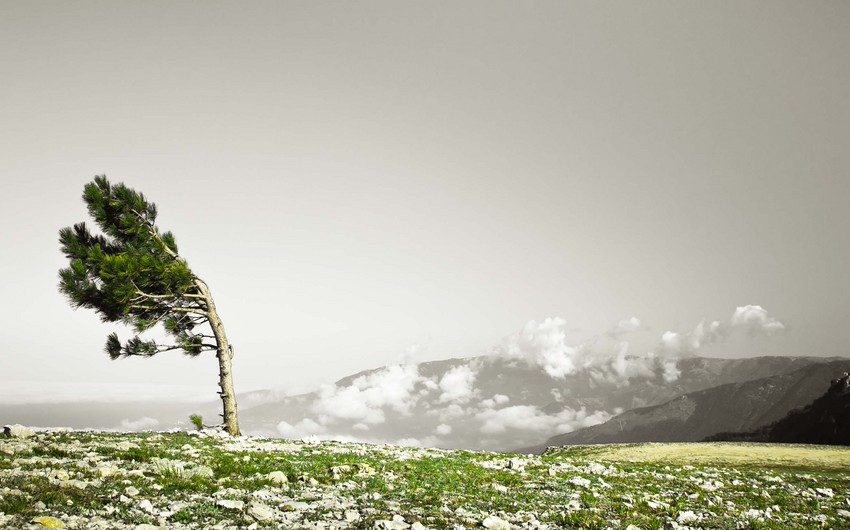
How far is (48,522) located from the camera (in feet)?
20.1

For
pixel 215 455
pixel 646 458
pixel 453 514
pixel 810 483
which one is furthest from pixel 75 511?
pixel 646 458

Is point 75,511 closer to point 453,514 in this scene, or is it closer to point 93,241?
point 453,514

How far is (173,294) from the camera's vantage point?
90.7ft

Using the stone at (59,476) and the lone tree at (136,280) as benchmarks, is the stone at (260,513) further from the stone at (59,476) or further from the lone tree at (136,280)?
the lone tree at (136,280)

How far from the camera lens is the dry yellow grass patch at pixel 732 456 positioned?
101ft

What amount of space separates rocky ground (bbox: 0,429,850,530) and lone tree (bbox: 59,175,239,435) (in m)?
10.2

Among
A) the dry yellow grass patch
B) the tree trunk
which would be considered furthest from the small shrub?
the dry yellow grass patch

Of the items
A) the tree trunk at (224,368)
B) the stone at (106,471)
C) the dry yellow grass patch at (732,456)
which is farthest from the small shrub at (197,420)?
the dry yellow grass patch at (732,456)

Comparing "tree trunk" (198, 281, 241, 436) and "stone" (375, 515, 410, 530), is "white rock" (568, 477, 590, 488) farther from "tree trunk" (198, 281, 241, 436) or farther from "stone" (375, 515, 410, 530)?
"tree trunk" (198, 281, 241, 436)

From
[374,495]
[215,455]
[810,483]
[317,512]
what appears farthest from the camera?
[810,483]

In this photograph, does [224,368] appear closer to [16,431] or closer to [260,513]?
[16,431]

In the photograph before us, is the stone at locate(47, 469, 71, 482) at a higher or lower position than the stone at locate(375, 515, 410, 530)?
higher

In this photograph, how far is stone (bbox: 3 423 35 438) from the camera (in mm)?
17328

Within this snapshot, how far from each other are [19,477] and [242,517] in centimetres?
544
